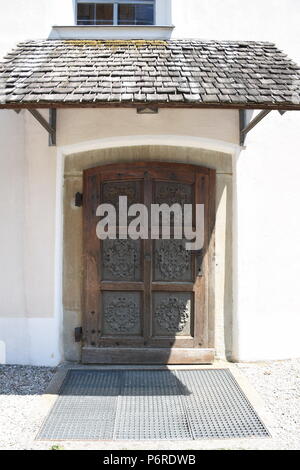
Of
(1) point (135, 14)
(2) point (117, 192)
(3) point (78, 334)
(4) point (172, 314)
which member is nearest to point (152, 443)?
(4) point (172, 314)

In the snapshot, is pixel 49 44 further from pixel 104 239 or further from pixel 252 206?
pixel 252 206

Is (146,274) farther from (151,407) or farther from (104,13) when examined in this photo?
(104,13)

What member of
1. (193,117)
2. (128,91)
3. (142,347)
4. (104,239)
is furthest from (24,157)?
(142,347)

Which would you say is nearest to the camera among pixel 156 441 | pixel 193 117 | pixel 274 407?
pixel 156 441

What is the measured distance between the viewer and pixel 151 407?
3.92m

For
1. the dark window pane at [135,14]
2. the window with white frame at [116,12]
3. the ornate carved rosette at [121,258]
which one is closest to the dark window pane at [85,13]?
the window with white frame at [116,12]

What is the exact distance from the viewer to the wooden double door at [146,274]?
507cm

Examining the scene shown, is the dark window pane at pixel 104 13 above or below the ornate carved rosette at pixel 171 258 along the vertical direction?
above

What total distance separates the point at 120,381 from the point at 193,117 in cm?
322

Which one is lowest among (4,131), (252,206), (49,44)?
(252,206)

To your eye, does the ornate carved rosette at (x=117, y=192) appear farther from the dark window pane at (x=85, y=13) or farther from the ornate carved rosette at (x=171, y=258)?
the dark window pane at (x=85, y=13)

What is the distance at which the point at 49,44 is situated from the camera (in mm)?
5102

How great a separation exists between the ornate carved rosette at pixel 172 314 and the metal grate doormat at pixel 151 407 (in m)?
0.54
